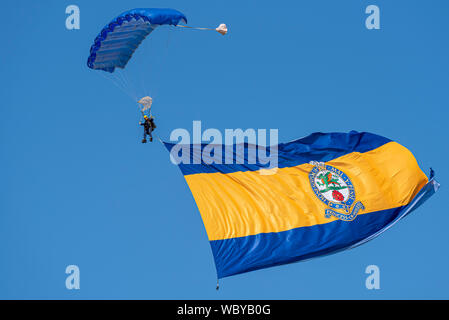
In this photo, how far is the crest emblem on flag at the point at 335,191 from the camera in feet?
66.5

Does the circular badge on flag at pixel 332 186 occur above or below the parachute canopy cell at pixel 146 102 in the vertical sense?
below

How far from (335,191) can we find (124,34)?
21.2 ft

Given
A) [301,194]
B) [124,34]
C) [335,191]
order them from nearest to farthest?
1. [124,34]
2. [301,194]
3. [335,191]

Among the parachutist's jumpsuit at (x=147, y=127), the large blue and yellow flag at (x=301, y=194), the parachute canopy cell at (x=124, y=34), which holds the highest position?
the parachute canopy cell at (x=124, y=34)

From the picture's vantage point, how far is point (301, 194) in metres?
20.4

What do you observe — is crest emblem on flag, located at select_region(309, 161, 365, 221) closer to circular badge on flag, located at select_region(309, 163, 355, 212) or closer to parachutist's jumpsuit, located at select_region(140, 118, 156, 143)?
circular badge on flag, located at select_region(309, 163, 355, 212)

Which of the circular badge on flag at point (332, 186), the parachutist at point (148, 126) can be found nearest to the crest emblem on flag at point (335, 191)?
the circular badge on flag at point (332, 186)

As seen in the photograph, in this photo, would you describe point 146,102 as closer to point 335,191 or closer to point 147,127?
point 147,127

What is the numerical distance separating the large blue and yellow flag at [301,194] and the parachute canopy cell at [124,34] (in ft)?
7.93

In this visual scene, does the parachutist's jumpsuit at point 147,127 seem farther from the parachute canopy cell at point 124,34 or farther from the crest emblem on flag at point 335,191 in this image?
the crest emblem on flag at point 335,191

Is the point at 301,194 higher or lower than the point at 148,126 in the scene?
lower

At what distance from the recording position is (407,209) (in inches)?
802

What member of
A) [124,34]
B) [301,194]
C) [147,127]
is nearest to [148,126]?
[147,127]

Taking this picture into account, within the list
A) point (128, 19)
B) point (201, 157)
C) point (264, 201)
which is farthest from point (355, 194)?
point (128, 19)
